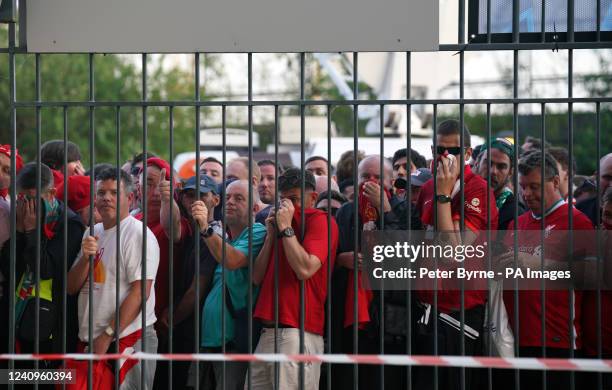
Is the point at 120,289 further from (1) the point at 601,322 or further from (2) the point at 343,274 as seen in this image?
(1) the point at 601,322

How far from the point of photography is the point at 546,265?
6.08 metres

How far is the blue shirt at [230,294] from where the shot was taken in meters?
6.48

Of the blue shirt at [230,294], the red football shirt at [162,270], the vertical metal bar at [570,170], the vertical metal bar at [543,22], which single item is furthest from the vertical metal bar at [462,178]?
the red football shirt at [162,270]

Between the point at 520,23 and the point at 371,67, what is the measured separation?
1281cm

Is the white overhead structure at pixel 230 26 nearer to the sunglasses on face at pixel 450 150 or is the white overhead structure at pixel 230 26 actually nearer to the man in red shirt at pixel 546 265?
the sunglasses on face at pixel 450 150

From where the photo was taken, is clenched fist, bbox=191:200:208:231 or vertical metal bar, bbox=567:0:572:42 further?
clenched fist, bbox=191:200:208:231

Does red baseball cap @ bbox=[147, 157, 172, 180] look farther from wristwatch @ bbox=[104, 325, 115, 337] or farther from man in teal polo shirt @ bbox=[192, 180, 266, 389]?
wristwatch @ bbox=[104, 325, 115, 337]

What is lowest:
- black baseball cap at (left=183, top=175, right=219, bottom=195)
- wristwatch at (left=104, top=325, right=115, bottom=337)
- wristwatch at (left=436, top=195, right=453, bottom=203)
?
wristwatch at (left=104, top=325, right=115, bottom=337)

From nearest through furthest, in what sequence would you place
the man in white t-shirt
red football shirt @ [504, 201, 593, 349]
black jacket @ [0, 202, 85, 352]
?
red football shirt @ [504, 201, 593, 349]
the man in white t-shirt
black jacket @ [0, 202, 85, 352]

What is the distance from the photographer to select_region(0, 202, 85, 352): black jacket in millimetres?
6492

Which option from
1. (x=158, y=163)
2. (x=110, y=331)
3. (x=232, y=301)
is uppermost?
(x=158, y=163)

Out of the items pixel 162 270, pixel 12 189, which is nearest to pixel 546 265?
pixel 162 270

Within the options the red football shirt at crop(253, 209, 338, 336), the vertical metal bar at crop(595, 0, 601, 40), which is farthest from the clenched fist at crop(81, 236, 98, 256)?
the vertical metal bar at crop(595, 0, 601, 40)

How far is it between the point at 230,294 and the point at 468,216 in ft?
5.01
